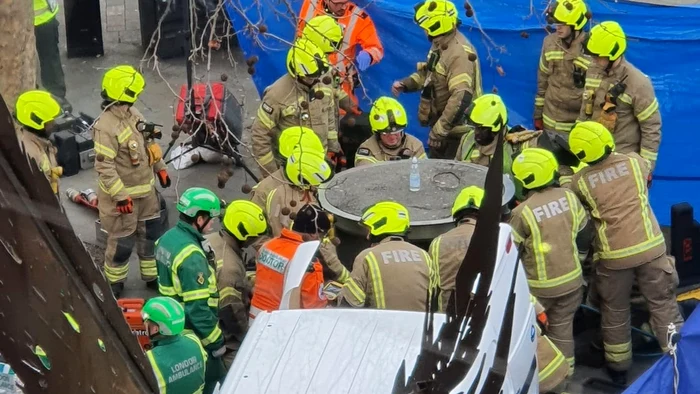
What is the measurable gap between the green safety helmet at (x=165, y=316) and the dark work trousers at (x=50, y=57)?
5.92 metres

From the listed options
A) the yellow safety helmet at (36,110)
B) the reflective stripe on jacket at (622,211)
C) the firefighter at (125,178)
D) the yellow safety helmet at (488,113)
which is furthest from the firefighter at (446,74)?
the yellow safety helmet at (36,110)

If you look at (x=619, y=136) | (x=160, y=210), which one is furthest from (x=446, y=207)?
(x=160, y=210)

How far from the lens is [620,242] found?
6547 mm

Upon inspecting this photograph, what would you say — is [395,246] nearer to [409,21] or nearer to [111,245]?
[111,245]

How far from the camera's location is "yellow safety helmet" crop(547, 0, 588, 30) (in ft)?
27.3

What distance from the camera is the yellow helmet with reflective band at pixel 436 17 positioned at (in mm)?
8562

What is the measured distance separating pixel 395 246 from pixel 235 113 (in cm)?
377

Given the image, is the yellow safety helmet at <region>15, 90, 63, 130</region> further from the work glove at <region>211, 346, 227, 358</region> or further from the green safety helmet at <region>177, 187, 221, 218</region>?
the work glove at <region>211, 346, 227, 358</region>

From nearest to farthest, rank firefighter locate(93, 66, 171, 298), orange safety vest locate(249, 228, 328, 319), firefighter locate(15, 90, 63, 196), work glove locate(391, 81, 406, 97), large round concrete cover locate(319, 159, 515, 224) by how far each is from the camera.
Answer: orange safety vest locate(249, 228, 328, 319) < firefighter locate(15, 90, 63, 196) < large round concrete cover locate(319, 159, 515, 224) < firefighter locate(93, 66, 171, 298) < work glove locate(391, 81, 406, 97)

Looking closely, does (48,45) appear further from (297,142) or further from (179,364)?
(179,364)

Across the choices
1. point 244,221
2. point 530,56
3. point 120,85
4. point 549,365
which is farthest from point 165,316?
point 530,56

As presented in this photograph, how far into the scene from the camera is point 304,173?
263 inches

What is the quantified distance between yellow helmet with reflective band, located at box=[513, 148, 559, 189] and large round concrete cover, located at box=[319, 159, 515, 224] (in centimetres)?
66

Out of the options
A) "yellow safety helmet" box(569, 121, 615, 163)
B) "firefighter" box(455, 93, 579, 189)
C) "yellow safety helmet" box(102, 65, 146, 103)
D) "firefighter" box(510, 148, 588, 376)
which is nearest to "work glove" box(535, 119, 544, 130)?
"firefighter" box(455, 93, 579, 189)
